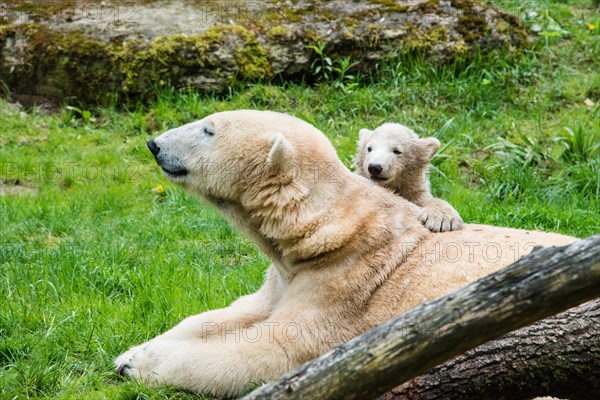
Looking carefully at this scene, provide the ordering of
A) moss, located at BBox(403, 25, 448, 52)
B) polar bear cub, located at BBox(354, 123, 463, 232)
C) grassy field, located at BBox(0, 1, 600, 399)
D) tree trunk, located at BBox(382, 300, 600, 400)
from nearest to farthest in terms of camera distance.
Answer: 1. tree trunk, located at BBox(382, 300, 600, 400)
2. grassy field, located at BBox(0, 1, 600, 399)
3. polar bear cub, located at BBox(354, 123, 463, 232)
4. moss, located at BBox(403, 25, 448, 52)

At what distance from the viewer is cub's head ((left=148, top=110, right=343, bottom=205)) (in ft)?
15.4

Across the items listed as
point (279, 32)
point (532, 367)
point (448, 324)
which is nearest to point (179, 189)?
point (279, 32)

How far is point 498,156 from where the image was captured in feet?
29.4

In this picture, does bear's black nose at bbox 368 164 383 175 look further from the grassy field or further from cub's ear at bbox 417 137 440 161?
the grassy field

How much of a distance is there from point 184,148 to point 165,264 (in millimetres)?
1732

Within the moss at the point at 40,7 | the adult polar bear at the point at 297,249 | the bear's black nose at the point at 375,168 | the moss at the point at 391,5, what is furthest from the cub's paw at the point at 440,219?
the moss at the point at 40,7

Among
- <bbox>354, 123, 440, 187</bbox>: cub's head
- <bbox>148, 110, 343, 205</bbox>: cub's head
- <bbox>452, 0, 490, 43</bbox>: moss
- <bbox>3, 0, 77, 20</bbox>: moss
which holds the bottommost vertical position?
<bbox>3, 0, 77, 20</bbox>: moss

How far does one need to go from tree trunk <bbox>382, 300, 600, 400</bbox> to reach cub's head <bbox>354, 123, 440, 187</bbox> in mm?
2336

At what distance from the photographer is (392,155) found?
20.1ft

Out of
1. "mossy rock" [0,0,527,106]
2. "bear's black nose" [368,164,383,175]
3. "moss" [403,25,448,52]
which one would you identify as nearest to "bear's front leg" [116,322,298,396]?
"bear's black nose" [368,164,383,175]

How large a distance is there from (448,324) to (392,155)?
10.6ft

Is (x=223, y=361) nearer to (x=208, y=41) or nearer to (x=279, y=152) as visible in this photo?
(x=279, y=152)

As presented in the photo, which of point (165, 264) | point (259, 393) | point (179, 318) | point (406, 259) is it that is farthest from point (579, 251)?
point (165, 264)

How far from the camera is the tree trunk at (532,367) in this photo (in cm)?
364
